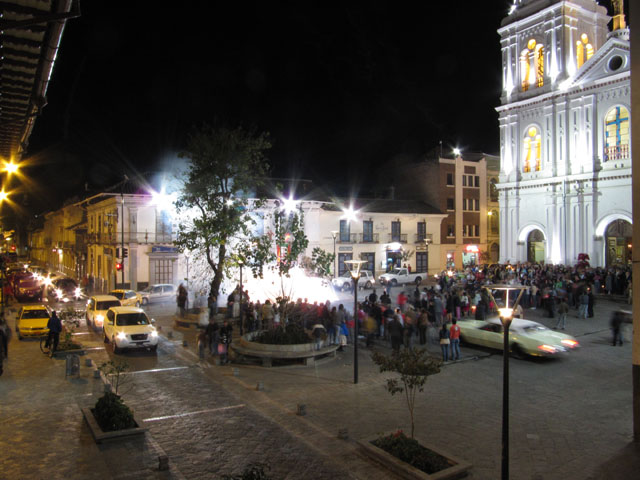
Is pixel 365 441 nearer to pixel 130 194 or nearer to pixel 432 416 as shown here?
pixel 432 416

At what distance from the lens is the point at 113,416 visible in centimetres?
944

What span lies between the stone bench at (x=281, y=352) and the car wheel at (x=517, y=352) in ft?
18.9

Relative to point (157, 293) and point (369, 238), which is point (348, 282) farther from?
point (157, 293)

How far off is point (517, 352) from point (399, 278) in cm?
2396

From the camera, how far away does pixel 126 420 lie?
952 cm

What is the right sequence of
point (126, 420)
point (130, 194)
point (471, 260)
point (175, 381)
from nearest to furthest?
1. point (126, 420)
2. point (175, 381)
3. point (130, 194)
4. point (471, 260)

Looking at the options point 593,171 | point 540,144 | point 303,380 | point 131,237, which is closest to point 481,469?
point 303,380

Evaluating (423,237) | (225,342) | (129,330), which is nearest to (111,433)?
(225,342)

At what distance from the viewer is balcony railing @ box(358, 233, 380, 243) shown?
4372 centimetres

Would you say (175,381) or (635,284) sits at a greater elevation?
(635,284)

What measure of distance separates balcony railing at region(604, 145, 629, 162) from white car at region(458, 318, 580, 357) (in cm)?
2528

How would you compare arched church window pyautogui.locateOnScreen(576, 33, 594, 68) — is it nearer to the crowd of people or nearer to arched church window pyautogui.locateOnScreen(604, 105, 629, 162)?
arched church window pyautogui.locateOnScreen(604, 105, 629, 162)

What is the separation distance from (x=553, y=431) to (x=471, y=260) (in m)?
41.1

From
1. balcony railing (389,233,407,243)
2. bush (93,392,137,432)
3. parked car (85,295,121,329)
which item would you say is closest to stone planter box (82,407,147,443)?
bush (93,392,137,432)
